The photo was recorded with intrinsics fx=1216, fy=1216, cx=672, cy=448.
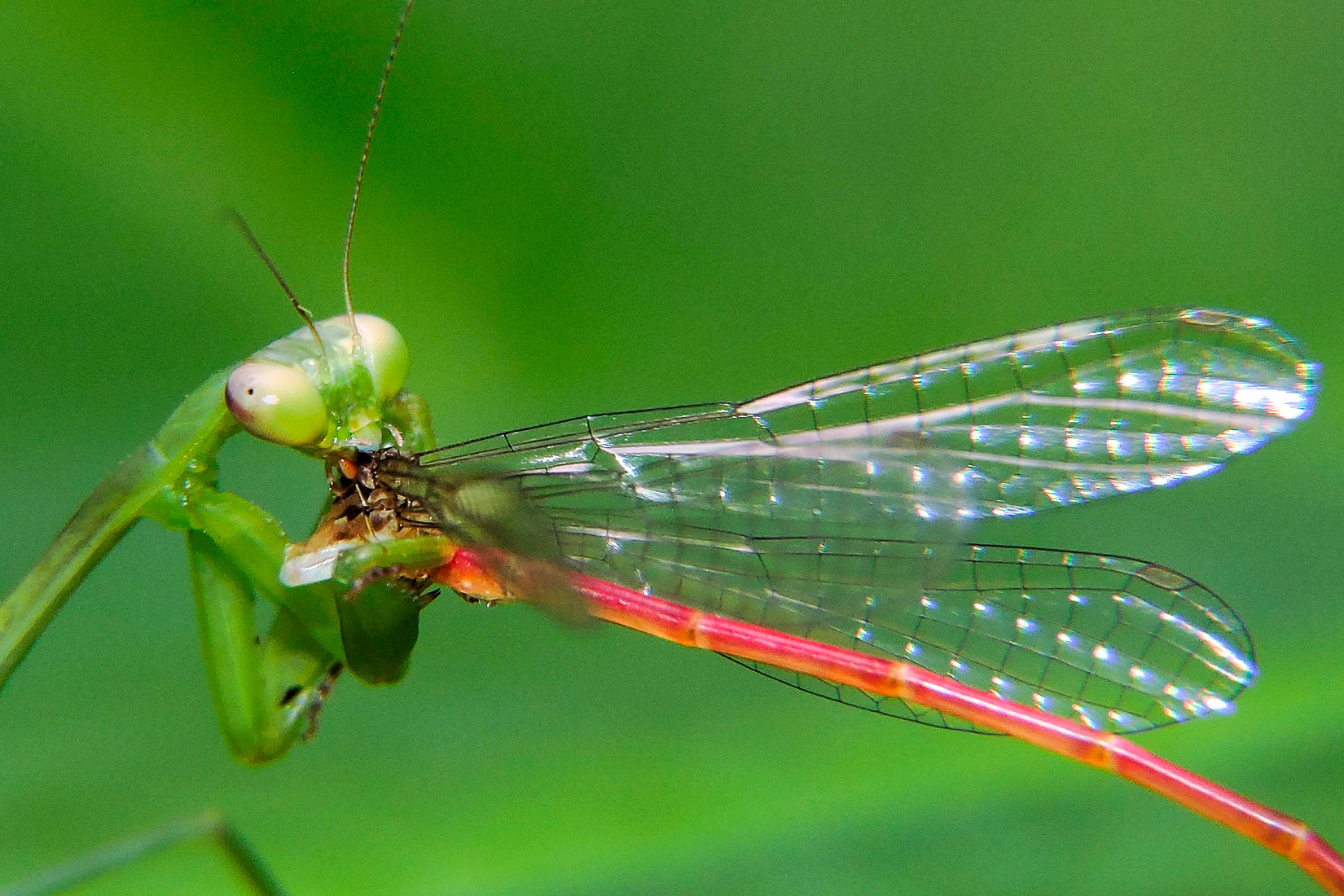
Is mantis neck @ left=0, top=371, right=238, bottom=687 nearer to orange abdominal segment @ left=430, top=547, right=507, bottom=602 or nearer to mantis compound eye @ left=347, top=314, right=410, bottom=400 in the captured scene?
mantis compound eye @ left=347, top=314, right=410, bottom=400

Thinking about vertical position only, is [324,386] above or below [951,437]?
above

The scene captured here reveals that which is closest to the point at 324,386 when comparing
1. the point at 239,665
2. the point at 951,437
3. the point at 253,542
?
the point at 253,542

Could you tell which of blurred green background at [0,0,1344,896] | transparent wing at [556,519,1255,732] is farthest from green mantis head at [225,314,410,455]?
blurred green background at [0,0,1344,896]

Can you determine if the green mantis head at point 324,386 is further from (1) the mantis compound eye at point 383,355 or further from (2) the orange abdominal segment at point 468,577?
(2) the orange abdominal segment at point 468,577

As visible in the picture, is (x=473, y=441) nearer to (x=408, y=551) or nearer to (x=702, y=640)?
(x=408, y=551)

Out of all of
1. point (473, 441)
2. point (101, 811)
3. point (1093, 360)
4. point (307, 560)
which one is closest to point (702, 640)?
point (473, 441)

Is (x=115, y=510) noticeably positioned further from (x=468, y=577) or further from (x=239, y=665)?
(x=468, y=577)

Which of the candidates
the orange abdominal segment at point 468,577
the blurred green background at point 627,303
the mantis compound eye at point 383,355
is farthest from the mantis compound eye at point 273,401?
the blurred green background at point 627,303
